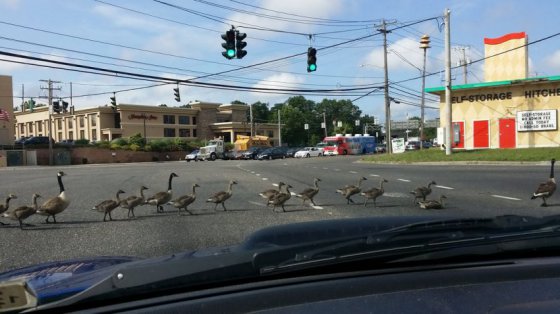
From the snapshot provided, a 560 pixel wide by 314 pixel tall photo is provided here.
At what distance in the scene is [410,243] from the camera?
2436mm

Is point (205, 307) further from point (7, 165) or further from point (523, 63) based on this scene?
point (7, 165)

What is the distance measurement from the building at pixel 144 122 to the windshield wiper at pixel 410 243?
90108 mm

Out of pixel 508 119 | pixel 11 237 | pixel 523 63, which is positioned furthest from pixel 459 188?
pixel 523 63

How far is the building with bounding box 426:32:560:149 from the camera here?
3694 cm

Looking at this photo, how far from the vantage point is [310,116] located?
485 feet

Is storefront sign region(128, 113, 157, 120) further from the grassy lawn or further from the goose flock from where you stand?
the goose flock

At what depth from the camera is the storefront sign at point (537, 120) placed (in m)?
36.7

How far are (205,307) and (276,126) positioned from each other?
11676 cm

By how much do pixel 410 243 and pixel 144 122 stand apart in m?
94.9

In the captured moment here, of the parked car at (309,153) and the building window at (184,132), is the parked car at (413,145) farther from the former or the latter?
the building window at (184,132)

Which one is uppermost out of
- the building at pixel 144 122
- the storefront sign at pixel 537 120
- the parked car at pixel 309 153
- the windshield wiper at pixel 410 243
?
the building at pixel 144 122

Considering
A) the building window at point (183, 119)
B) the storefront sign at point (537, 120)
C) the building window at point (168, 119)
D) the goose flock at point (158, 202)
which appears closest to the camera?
the goose flock at point (158, 202)

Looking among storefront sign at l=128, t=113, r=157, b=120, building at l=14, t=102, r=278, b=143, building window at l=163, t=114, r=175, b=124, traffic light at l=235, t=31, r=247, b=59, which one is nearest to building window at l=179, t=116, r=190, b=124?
building at l=14, t=102, r=278, b=143

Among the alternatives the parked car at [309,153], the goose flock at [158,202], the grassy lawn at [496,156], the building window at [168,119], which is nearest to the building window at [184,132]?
the building window at [168,119]
